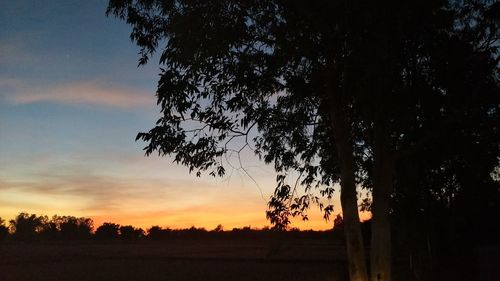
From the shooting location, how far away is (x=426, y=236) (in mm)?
25109

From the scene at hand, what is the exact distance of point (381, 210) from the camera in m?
13.1

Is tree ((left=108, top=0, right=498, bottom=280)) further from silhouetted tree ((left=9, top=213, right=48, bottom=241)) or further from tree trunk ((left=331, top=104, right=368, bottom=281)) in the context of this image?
silhouetted tree ((left=9, top=213, right=48, bottom=241))

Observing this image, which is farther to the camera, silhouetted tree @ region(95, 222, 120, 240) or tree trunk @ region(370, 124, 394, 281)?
silhouetted tree @ region(95, 222, 120, 240)

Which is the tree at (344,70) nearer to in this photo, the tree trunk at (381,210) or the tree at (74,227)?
the tree trunk at (381,210)

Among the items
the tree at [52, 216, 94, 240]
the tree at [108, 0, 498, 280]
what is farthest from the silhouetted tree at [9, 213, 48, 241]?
the tree at [108, 0, 498, 280]

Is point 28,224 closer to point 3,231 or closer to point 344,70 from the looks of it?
point 3,231

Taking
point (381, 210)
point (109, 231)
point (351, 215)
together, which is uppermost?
point (109, 231)

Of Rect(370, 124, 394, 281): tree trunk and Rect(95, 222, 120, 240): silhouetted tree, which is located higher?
Rect(95, 222, 120, 240): silhouetted tree

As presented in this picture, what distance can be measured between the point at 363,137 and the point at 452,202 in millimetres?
11305

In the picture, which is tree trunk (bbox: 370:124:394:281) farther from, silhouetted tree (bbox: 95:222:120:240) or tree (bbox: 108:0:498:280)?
silhouetted tree (bbox: 95:222:120:240)

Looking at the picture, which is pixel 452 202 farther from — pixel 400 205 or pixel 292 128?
pixel 292 128

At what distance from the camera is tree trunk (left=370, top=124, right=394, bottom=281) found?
1300 centimetres

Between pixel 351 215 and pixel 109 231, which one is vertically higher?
pixel 109 231

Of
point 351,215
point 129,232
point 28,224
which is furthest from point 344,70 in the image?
point 28,224
